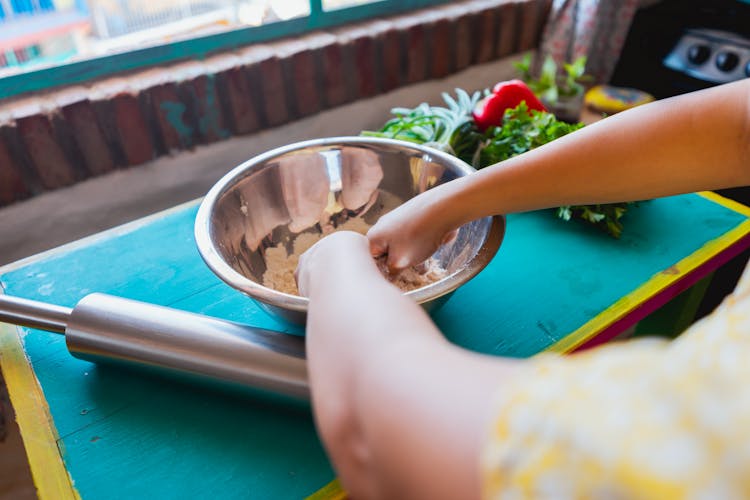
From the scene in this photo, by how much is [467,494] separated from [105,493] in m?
0.50

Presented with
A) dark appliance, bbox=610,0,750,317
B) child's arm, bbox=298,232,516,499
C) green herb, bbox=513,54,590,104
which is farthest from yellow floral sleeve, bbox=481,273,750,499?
dark appliance, bbox=610,0,750,317

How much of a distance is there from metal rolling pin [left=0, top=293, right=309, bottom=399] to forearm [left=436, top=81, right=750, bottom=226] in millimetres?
295

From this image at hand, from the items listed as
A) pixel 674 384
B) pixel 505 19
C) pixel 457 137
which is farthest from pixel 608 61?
pixel 674 384

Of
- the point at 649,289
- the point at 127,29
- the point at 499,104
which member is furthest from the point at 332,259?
the point at 127,29

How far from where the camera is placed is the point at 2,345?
830 millimetres

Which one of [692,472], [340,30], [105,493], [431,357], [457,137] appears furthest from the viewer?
[340,30]

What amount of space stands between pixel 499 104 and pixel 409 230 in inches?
24.3

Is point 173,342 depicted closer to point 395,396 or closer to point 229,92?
point 395,396

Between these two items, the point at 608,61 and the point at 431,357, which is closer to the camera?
the point at 431,357

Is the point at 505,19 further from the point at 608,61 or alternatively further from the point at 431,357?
the point at 431,357

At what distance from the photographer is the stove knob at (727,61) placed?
1.81 meters

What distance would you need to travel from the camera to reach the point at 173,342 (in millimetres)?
702

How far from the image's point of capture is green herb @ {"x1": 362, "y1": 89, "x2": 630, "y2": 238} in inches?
39.9

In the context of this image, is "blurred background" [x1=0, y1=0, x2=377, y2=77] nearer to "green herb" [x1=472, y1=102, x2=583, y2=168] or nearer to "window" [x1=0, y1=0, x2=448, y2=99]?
"window" [x1=0, y1=0, x2=448, y2=99]
